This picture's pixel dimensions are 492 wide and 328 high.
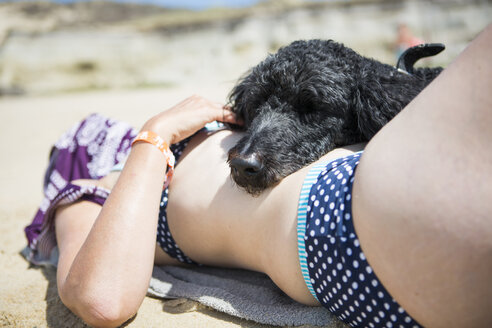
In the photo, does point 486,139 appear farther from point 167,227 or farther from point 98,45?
point 98,45

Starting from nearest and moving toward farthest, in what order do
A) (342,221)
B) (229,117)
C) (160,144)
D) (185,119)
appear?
(342,221) → (160,144) → (185,119) → (229,117)

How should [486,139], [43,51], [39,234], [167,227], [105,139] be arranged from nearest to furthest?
[486,139] → [167,227] → [39,234] → [105,139] → [43,51]

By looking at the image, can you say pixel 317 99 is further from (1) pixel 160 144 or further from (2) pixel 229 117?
(1) pixel 160 144

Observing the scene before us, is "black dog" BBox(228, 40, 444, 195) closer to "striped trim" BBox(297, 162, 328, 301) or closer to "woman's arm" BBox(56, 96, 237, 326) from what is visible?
"striped trim" BBox(297, 162, 328, 301)

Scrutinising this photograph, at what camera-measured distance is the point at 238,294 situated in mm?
2033

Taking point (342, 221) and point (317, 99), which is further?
point (317, 99)

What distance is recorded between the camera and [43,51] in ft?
77.3

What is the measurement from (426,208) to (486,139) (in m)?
0.24

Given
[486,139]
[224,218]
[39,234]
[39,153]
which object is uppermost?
[486,139]

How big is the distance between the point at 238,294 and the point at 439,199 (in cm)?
123

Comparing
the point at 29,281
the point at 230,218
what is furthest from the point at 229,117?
the point at 29,281

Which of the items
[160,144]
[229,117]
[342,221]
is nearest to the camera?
[342,221]

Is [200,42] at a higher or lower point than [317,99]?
higher

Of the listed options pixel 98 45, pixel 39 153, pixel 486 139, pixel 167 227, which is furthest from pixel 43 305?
pixel 98 45
